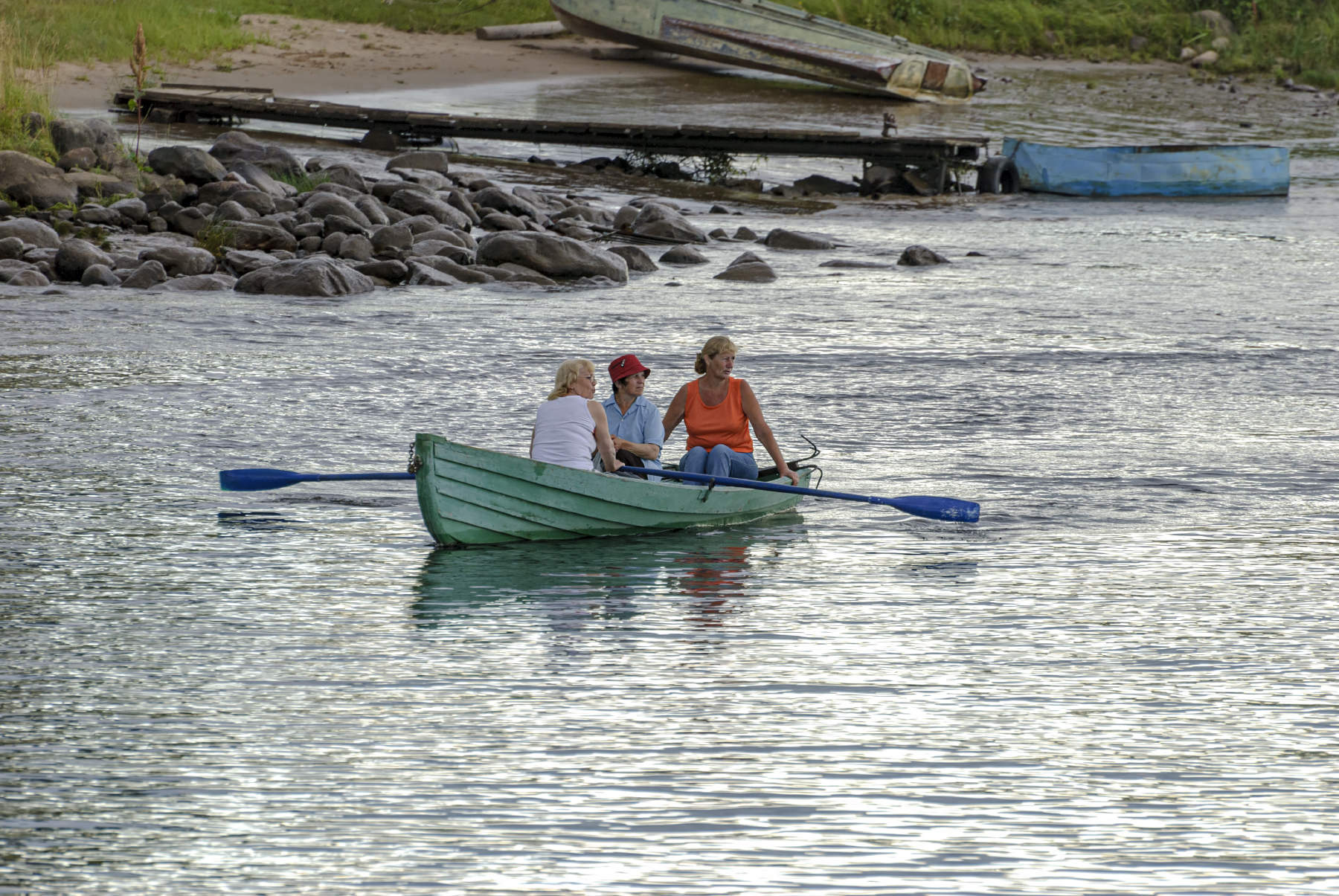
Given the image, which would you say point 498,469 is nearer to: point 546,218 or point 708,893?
point 708,893

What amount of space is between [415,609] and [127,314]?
11.0m

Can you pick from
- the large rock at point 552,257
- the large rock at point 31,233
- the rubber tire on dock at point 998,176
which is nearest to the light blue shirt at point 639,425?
the large rock at point 552,257

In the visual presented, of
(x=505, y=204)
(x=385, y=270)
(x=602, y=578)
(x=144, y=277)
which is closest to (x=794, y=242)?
(x=505, y=204)

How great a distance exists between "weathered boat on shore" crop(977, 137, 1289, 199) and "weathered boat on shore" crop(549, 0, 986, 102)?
56.0 feet

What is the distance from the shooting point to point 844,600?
879 cm

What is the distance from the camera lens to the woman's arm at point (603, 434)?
9875mm

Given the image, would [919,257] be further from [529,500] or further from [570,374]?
[529,500]

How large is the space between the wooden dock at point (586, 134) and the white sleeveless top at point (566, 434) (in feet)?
88.8

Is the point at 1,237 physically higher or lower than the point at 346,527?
higher

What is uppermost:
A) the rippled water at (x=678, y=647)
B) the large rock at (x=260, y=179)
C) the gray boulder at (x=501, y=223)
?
the large rock at (x=260, y=179)

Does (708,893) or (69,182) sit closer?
(708,893)

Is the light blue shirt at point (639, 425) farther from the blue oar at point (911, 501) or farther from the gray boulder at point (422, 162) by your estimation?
the gray boulder at point (422, 162)

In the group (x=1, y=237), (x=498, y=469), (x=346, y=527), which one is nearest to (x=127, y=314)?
(x=1, y=237)

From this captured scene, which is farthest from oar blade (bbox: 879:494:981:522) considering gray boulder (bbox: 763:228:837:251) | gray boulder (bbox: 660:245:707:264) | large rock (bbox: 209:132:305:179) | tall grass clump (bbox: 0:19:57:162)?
large rock (bbox: 209:132:305:179)
